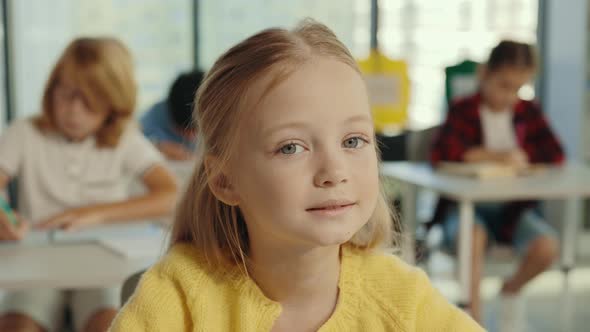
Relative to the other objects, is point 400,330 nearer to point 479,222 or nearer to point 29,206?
point 29,206

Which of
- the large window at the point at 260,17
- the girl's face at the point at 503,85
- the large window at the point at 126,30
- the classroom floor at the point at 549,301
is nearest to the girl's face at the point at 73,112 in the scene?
the classroom floor at the point at 549,301

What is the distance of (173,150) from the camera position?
4160 millimetres

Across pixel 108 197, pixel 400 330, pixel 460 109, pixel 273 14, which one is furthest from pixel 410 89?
pixel 400 330

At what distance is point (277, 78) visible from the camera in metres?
1.08

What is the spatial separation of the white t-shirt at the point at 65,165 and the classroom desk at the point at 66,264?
562mm

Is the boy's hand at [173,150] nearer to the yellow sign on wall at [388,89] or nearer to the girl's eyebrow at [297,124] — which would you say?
the yellow sign on wall at [388,89]

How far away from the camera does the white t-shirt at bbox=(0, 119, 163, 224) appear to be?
8.84 ft

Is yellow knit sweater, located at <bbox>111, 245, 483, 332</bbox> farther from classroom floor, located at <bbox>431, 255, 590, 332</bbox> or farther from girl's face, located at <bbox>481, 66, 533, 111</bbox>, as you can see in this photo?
girl's face, located at <bbox>481, 66, 533, 111</bbox>

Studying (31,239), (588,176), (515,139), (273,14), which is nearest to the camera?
(31,239)

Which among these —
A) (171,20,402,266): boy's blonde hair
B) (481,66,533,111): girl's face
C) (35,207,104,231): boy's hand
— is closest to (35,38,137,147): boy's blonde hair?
(35,207,104,231): boy's hand

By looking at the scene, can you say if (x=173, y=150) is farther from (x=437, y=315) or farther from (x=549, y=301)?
(x=437, y=315)

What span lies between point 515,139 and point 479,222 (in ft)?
1.46

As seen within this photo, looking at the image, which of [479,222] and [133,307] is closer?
[133,307]

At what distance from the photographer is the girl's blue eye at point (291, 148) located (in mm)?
→ 1048
